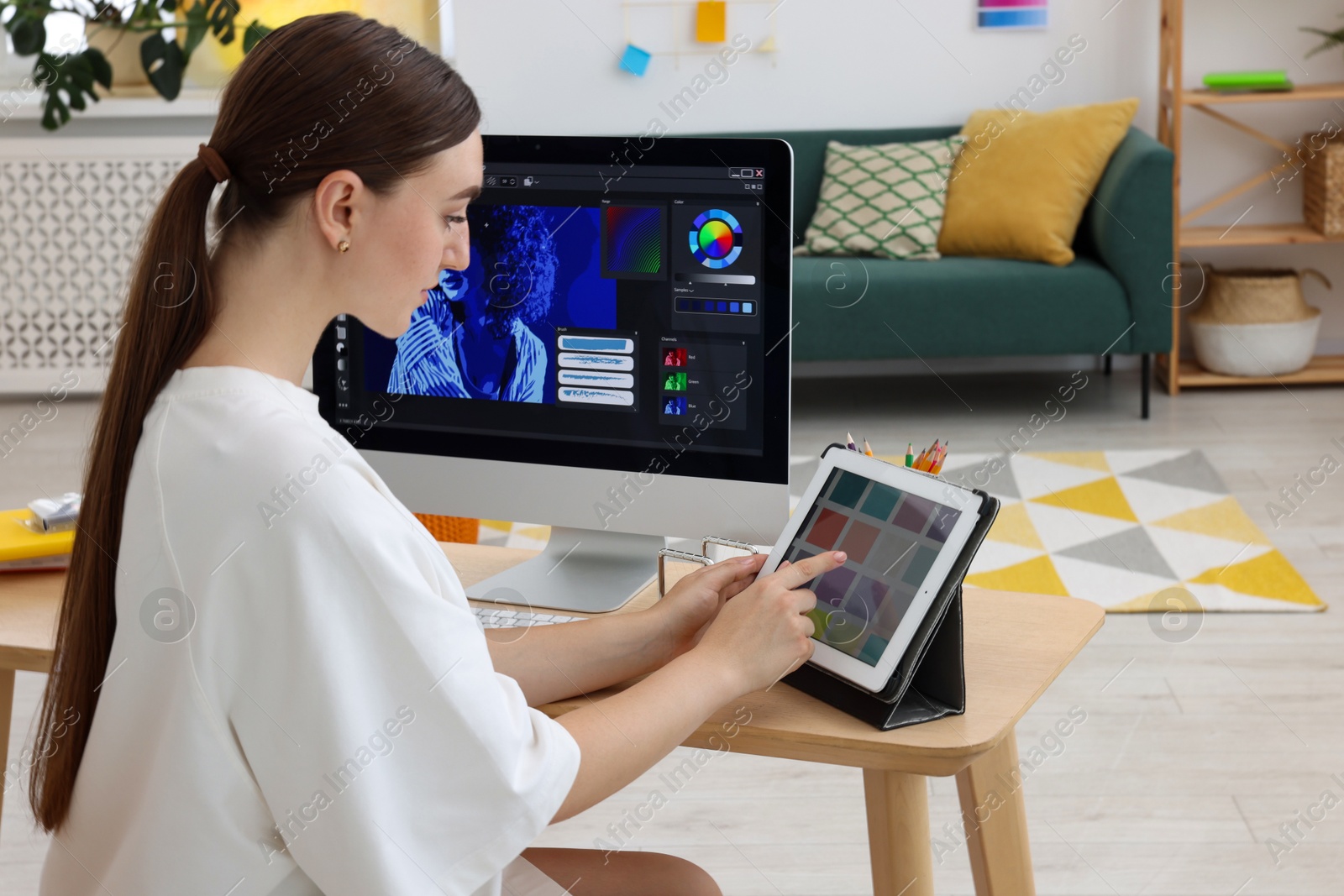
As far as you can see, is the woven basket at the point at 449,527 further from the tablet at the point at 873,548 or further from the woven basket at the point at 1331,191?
the woven basket at the point at 1331,191

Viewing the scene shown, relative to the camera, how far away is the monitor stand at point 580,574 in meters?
1.29

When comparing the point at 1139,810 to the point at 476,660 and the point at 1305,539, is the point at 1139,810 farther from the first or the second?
the point at 476,660

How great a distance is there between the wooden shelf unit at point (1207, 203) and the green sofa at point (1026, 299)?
4.8 inches

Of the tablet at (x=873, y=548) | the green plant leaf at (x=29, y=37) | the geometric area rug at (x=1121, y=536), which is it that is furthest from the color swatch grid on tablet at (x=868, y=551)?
the green plant leaf at (x=29, y=37)

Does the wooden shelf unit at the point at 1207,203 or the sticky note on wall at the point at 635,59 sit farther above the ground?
the sticky note on wall at the point at 635,59

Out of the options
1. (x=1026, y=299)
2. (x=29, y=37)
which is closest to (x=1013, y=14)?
(x=1026, y=299)

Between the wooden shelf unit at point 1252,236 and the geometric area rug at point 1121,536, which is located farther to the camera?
the wooden shelf unit at point 1252,236

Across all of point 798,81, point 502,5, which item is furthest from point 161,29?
point 798,81

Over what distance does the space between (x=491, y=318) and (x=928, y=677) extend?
1.93 feet

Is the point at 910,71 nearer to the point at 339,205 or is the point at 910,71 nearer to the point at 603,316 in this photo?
the point at 603,316

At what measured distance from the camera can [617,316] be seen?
1.29 metres

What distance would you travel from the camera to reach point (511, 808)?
2.73 feet

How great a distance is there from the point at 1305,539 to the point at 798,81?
2341 millimetres

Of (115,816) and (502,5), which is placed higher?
(502,5)
